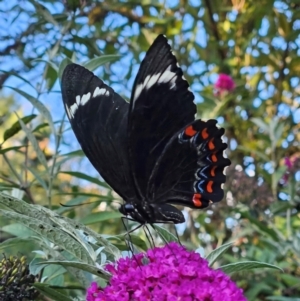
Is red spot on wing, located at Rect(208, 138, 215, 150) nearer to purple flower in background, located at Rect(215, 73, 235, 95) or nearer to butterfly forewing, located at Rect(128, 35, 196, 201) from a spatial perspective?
butterfly forewing, located at Rect(128, 35, 196, 201)

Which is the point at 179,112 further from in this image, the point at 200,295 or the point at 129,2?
the point at 129,2

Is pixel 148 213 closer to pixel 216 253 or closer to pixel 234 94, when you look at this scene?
pixel 216 253

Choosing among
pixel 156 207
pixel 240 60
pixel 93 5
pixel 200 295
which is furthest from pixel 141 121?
pixel 240 60

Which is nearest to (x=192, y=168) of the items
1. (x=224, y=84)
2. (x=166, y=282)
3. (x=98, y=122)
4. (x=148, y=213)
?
(x=148, y=213)

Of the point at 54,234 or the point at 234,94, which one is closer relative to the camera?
the point at 54,234

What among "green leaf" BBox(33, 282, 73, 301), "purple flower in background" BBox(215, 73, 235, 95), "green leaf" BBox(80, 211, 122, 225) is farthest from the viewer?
"purple flower in background" BBox(215, 73, 235, 95)

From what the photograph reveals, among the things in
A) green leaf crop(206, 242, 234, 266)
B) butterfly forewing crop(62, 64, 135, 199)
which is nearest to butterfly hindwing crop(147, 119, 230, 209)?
butterfly forewing crop(62, 64, 135, 199)

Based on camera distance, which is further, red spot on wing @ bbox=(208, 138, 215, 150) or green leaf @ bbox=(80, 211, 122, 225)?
green leaf @ bbox=(80, 211, 122, 225)

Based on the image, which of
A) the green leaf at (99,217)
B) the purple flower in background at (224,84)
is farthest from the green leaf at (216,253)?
the purple flower in background at (224,84)
